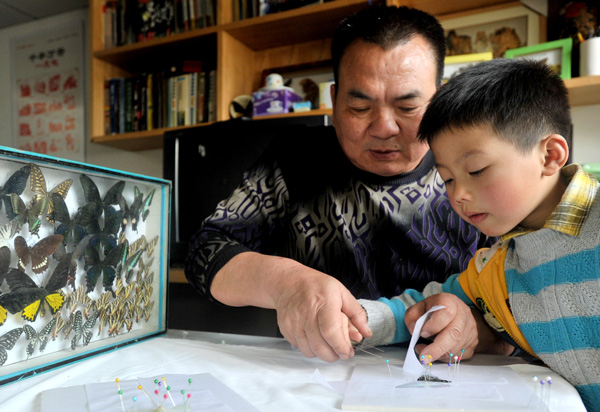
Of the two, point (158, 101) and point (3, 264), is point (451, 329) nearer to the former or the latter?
point (3, 264)

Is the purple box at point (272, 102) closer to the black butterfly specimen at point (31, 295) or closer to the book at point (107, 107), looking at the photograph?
the book at point (107, 107)

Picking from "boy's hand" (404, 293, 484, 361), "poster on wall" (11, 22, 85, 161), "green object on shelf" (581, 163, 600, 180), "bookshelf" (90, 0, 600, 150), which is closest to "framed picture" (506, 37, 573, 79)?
"bookshelf" (90, 0, 600, 150)

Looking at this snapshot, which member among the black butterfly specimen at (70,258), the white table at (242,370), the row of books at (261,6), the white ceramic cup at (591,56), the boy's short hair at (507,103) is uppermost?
the row of books at (261,6)

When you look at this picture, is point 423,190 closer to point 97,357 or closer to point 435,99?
point 435,99

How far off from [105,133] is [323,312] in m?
2.21

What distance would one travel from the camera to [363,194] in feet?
3.41

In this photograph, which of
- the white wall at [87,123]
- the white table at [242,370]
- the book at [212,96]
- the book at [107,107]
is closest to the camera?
the white table at [242,370]

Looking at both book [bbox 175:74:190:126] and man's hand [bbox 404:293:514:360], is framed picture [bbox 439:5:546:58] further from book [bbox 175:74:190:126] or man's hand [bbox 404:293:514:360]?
man's hand [bbox 404:293:514:360]

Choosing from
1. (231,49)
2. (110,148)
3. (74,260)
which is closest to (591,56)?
(231,49)

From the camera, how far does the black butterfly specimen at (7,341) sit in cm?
54

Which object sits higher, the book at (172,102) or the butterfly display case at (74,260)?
the book at (172,102)

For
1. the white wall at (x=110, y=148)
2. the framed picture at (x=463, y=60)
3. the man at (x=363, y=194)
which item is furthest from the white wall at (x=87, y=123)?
the man at (x=363, y=194)

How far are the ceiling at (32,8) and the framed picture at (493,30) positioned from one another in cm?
206

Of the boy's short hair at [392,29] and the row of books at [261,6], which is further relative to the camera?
the row of books at [261,6]
